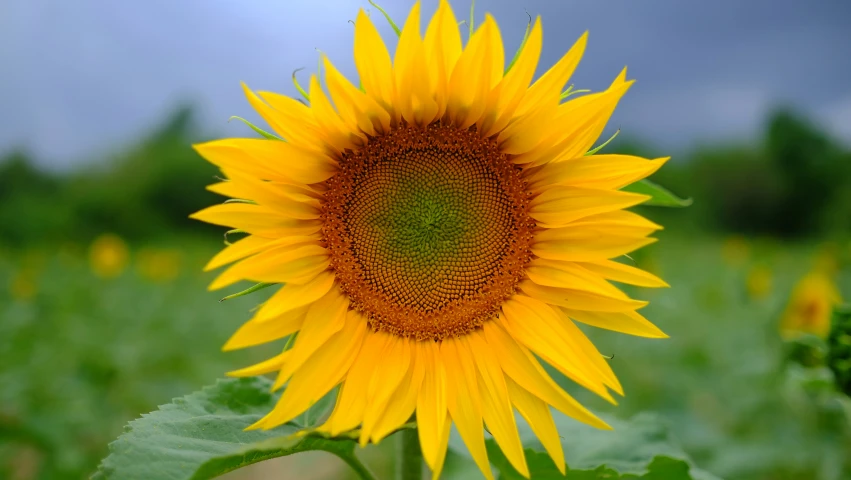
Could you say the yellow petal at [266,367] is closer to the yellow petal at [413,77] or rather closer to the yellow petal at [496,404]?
the yellow petal at [496,404]

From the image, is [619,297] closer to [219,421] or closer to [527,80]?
[527,80]

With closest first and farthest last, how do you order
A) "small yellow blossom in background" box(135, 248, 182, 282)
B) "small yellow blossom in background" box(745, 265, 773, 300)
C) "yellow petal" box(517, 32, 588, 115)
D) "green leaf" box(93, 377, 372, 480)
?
"green leaf" box(93, 377, 372, 480)
"yellow petal" box(517, 32, 588, 115)
"small yellow blossom in background" box(745, 265, 773, 300)
"small yellow blossom in background" box(135, 248, 182, 282)

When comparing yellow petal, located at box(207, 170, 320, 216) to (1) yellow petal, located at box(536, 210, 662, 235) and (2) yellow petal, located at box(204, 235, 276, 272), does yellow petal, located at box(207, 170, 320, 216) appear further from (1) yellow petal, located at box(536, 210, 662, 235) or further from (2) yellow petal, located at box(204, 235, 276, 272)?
(1) yellow petal, located at box(536, 210, 662, 235)

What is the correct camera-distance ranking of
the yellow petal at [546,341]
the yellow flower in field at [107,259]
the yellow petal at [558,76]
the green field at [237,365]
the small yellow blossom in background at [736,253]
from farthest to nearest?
the small yellow blossom in background at [736,253] < the yellow flower in field at [107,259] < the green field at [237,365] < the yellow petal at [546,341] < the yellow petal at [558,76]

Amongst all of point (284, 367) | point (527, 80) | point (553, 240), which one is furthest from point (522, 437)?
point (527, 80)

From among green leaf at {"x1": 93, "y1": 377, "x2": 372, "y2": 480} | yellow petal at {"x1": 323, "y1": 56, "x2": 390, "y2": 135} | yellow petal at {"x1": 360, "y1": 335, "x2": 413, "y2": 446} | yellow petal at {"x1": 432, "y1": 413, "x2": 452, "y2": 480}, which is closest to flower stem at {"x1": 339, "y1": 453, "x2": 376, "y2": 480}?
green leaf at {"x1": 93, "y1": 377, "x2": 372, "y2": 480}

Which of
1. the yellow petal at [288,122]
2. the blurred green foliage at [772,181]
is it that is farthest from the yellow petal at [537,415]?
the blurred green foliage at [772,181]
